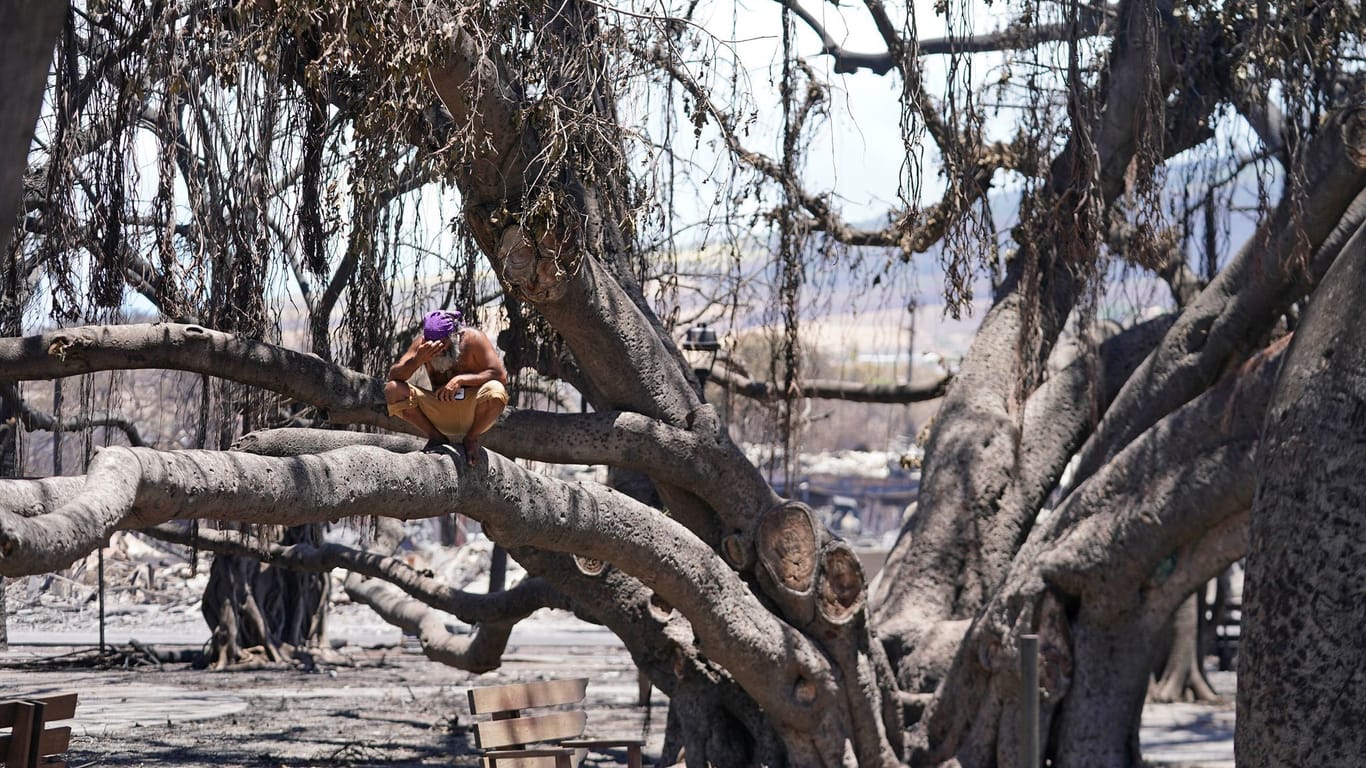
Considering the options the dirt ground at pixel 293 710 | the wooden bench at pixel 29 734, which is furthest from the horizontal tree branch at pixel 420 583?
the wooden bench at pixel 29 734

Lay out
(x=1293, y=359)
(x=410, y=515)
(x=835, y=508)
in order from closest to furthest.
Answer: (x=1293, y=359) → (x=410, y=515) → (x=835, y=508)

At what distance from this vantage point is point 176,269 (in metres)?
5.75

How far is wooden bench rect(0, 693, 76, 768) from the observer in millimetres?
5402

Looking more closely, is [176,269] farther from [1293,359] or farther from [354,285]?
[1293,359]

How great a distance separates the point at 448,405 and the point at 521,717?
2.63m

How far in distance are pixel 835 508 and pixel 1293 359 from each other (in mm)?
37166

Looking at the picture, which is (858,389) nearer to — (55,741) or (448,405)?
(448,405)

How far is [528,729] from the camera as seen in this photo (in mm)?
6742

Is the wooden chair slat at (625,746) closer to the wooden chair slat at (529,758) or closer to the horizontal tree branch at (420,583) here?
the wooden chair slat at (529,758)

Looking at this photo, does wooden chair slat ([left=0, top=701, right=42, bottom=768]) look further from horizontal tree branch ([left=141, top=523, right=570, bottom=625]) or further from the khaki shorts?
horizontal tree branch ([left=141, top=523, right=570, bottom=625])

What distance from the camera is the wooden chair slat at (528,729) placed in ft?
21.4

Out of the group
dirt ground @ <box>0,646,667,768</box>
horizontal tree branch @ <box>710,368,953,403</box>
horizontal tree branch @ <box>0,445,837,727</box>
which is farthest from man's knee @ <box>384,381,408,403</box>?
dirt ground @ <box>0,646,667,768</box>

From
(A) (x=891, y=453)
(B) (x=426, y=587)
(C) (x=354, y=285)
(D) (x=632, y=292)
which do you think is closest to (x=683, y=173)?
(D) (x=632, y=292)

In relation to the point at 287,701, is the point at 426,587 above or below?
above
